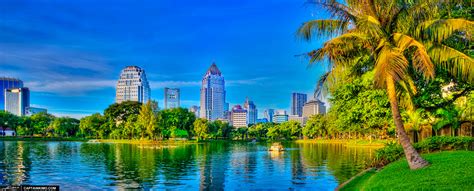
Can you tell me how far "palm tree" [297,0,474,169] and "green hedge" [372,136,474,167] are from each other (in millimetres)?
7587

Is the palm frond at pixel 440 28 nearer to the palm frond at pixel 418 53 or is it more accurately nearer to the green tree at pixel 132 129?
the palm frond at pixel 418 53

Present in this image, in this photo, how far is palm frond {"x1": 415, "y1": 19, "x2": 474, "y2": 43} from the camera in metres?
17.4

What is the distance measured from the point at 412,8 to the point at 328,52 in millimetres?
4023

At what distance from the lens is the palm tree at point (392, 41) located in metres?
17.8

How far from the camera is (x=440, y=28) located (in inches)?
704

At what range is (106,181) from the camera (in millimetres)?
29703

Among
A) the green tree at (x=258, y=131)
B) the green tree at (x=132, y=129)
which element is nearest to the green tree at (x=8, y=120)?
the green tree at (x=132, y=129)

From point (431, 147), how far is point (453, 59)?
419 inches

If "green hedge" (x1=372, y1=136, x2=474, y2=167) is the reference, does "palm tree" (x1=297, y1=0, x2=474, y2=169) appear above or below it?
above

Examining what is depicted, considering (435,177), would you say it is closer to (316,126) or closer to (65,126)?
(316,126)

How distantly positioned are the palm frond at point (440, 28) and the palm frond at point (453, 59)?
17.5 inches

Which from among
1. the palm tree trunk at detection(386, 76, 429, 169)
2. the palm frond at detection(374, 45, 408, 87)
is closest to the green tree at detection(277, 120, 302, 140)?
the palm tree trunk at detection(386, 76, 429, 169)

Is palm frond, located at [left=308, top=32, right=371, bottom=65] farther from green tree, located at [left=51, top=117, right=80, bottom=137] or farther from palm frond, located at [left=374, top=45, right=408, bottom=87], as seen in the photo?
green tree, located at [left=51, top=117, right=80, bottom=137]

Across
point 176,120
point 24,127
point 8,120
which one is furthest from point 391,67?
point 24,127
